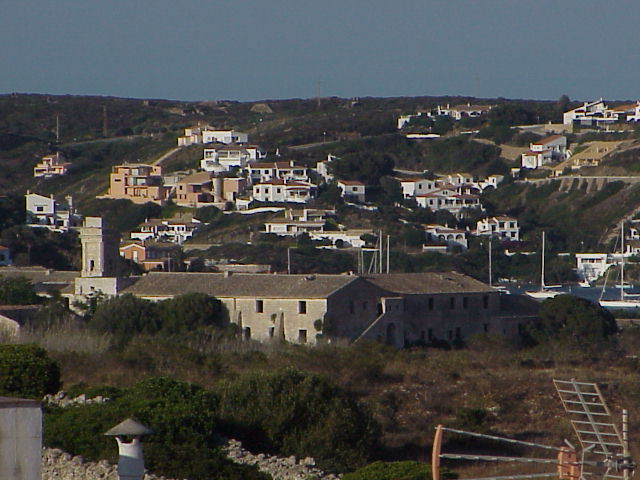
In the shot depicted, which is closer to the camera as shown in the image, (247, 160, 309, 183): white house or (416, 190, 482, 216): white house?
(416, 190, 482, 216): white house

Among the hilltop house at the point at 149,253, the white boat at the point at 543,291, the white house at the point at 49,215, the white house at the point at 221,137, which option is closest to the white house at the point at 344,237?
the white boat at the point at 543,291

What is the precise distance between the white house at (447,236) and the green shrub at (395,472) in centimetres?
6572

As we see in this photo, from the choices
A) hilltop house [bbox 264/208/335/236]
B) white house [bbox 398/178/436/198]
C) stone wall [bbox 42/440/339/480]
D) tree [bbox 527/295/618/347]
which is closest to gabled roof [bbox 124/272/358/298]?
tree [bbox 527/295/618/347]

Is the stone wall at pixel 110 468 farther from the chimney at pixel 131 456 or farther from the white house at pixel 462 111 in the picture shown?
the white house at pixel 462 111

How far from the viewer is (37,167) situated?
4301 inches

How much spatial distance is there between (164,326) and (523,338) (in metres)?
9.40

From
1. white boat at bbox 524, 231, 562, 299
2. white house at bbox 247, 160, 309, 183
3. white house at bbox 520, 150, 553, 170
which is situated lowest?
white boat at bbox 524, 231, 562, 299

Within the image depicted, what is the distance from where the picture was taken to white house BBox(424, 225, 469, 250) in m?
82.3

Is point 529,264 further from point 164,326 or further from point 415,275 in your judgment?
point 164,326

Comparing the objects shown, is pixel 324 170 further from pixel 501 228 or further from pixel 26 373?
pixel 26 373

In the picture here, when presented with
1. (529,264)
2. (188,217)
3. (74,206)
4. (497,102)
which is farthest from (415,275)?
(497,102)

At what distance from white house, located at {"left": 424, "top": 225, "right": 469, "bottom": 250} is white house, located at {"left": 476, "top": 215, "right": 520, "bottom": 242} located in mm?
2500

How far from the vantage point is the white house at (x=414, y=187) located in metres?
98.1

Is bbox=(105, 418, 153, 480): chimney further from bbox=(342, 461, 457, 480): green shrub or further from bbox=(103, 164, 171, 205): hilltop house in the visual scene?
bbox=(103, 164, 171, 205): hilltop house
